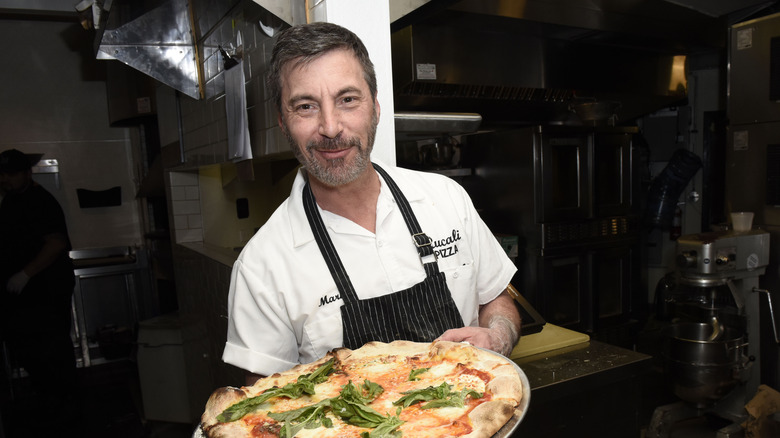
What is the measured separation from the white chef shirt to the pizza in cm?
18

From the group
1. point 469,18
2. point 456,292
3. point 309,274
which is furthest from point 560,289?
point 309,274

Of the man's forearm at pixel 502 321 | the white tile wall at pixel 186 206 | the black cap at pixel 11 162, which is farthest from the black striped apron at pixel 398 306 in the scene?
the black cap at pixel 11 162

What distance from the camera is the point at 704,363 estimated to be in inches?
117

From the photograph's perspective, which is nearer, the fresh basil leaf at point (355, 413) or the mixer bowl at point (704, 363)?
the fresh basil leaf at point (355, 413)

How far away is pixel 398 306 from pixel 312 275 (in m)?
0.26

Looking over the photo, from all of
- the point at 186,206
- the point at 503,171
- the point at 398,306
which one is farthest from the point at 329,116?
the point at 503,171

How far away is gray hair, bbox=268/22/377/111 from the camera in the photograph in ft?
4.70

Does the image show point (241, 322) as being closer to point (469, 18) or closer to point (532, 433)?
point (532, 433)

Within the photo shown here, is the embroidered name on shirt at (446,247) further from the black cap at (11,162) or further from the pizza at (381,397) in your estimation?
the black cap at (11,162)

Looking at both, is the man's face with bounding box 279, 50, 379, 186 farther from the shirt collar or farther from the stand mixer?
the stand mixer

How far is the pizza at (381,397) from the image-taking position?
3.32ft

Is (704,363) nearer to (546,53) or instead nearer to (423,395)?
(423,395)

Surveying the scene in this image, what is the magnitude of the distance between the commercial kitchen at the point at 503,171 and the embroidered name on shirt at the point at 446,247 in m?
0.48

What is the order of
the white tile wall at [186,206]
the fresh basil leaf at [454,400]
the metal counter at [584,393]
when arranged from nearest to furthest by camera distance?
the fresh basil leaf at [454,400]
the metal counter at [584,393]
the white tile wall at [186,206]
